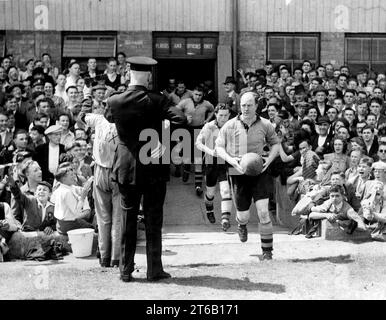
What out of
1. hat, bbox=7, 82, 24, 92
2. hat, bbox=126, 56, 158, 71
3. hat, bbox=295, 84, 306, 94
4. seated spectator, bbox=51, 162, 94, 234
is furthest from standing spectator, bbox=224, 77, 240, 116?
hat, bbox=126, 56, 158, 71

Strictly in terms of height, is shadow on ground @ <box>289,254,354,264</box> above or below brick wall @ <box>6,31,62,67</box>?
below

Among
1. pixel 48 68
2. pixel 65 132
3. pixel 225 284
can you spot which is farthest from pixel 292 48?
pixel 225 284

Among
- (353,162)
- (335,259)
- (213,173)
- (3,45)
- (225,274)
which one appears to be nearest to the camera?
(225,274)

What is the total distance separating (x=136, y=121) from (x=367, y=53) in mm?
12351

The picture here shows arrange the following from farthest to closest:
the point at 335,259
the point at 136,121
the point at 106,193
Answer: the point at 335,259, the point at 106,193, the point at 136,121

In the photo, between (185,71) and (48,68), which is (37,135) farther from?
(185,71)

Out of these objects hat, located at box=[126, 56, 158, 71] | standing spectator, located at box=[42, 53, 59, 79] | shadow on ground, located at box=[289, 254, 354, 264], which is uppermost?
standing spectator, located at box=[42, 53, 59, 79]

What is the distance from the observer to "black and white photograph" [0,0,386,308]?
266 inches

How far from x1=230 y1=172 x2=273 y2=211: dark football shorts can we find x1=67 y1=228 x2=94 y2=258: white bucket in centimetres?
192

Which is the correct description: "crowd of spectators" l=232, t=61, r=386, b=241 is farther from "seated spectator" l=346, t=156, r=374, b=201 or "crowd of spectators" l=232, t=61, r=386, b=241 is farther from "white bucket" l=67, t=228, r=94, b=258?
"white bucket" l=67, t=228, r=94, b=258

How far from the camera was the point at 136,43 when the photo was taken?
16984mm

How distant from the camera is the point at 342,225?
9.05 metres
